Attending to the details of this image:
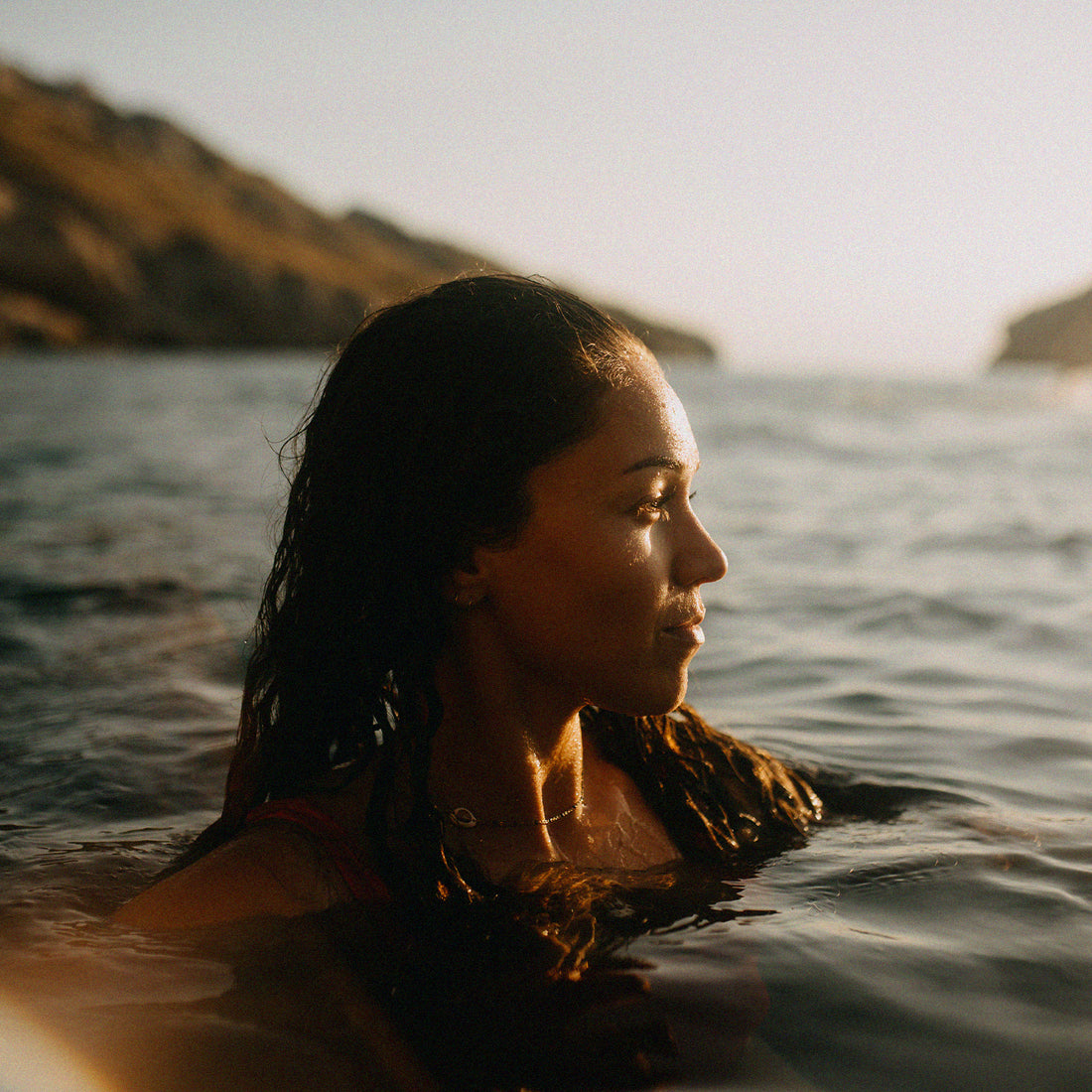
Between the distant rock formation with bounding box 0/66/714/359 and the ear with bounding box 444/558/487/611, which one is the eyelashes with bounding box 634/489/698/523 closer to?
the ear with bounding box 444/558/487/611

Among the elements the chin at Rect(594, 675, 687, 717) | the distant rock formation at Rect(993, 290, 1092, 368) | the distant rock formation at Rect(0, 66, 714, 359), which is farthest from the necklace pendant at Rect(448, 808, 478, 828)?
the distant rock formation at Rect(993, 290, 1092, 368)

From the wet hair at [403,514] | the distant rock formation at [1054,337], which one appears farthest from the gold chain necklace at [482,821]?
the distant rock formation at [1054,337]

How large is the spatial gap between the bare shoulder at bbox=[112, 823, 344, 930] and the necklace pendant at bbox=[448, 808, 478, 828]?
345 millimetres

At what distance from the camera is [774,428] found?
90.4 feet

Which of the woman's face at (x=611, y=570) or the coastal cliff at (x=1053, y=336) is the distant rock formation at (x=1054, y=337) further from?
the woman's face at (x=611, y=570)

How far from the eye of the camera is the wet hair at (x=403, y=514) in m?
2.45

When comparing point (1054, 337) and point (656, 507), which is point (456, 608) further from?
point (1054, 337)

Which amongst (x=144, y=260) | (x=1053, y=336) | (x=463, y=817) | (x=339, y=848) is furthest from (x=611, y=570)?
(x=1053, y=336)

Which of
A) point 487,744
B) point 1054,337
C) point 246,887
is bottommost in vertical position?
point 246,887

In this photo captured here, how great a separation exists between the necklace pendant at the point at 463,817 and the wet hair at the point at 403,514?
0.36 feet

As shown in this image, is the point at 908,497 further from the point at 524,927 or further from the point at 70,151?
the point at 70,151

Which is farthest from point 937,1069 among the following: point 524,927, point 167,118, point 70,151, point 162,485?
point 167,118

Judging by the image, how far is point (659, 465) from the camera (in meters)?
2.51

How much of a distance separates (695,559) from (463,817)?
0.79 meters
